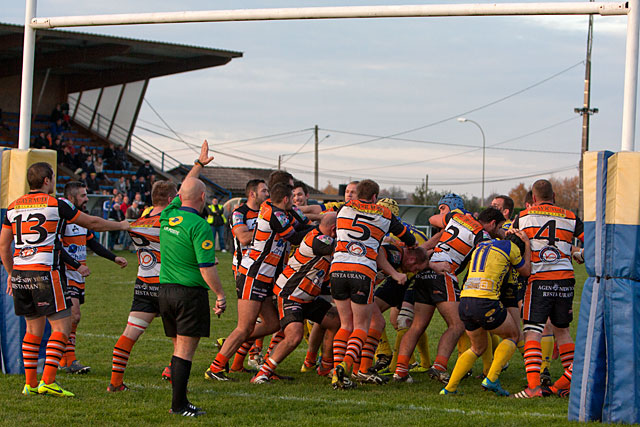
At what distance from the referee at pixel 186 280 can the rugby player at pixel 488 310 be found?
2.54 meters

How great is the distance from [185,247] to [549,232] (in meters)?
3.87

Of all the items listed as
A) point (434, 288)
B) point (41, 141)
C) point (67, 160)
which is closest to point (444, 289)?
point (434, 288)

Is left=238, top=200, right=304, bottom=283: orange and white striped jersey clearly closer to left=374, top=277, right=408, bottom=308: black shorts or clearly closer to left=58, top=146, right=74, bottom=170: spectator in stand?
left=374, top=277, right=408, bottom=308: black shorts

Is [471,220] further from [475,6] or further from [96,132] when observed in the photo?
[96,132]

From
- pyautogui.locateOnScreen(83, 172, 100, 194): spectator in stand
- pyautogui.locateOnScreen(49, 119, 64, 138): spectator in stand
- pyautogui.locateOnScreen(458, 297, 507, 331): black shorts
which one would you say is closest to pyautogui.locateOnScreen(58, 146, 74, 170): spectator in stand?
pyautogui.locateOnScreen(83, 172, 100, 194): spectator in stand

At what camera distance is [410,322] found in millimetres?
8758

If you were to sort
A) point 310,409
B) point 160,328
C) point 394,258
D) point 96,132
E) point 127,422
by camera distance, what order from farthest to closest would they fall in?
1. point 96,132
2. point 160,328
3. point 394,258
4. point 310,409
5. point 127,422

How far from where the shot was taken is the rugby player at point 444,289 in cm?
827

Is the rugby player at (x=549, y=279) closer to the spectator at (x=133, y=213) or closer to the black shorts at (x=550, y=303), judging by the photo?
the black shorts at (x=550, y=303)

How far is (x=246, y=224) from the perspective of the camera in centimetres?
891

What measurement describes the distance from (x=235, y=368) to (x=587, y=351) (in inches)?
159

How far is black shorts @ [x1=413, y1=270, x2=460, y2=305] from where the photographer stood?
27.3 ft

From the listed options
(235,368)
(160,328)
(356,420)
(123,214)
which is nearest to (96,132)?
(123,214)

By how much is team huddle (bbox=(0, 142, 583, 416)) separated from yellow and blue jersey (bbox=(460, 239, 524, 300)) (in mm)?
14
